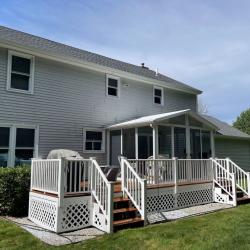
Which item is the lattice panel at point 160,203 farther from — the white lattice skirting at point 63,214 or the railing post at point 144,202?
the white lattice skirting at point 63,214

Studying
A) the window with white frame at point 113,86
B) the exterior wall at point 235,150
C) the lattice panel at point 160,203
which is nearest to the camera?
the lattice panel at point 160,203

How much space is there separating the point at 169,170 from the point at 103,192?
3.47 metres

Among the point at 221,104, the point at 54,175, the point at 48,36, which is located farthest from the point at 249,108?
the point at 54,175

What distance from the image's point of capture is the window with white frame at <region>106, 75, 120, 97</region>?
13.3m

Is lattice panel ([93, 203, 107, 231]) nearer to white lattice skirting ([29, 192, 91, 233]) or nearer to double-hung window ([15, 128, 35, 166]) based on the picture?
white lattice skirting ([29, 192, 91, 233])

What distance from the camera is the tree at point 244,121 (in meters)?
44.6

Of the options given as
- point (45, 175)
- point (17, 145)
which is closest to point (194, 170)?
point (45, 175)

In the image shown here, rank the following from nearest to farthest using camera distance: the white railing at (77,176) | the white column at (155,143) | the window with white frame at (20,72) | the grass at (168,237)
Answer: the grass at (168,237) < the white railing at (77,176) < the window with white frame at (20,72) < the white column at (155,143)

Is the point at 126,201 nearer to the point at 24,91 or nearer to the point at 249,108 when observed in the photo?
the point at 24,91

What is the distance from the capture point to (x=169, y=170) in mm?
9633

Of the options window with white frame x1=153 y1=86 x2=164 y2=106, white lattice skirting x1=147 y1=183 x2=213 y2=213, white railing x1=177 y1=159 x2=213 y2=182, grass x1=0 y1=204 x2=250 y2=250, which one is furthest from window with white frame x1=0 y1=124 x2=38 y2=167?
window with white frame x1=153 y1=86 x2=164 y2=106

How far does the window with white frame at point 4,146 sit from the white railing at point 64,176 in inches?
103

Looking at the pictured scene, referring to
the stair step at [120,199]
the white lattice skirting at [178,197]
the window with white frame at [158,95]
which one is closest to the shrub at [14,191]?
the stair step at [120,199]

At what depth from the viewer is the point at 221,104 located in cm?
4878
